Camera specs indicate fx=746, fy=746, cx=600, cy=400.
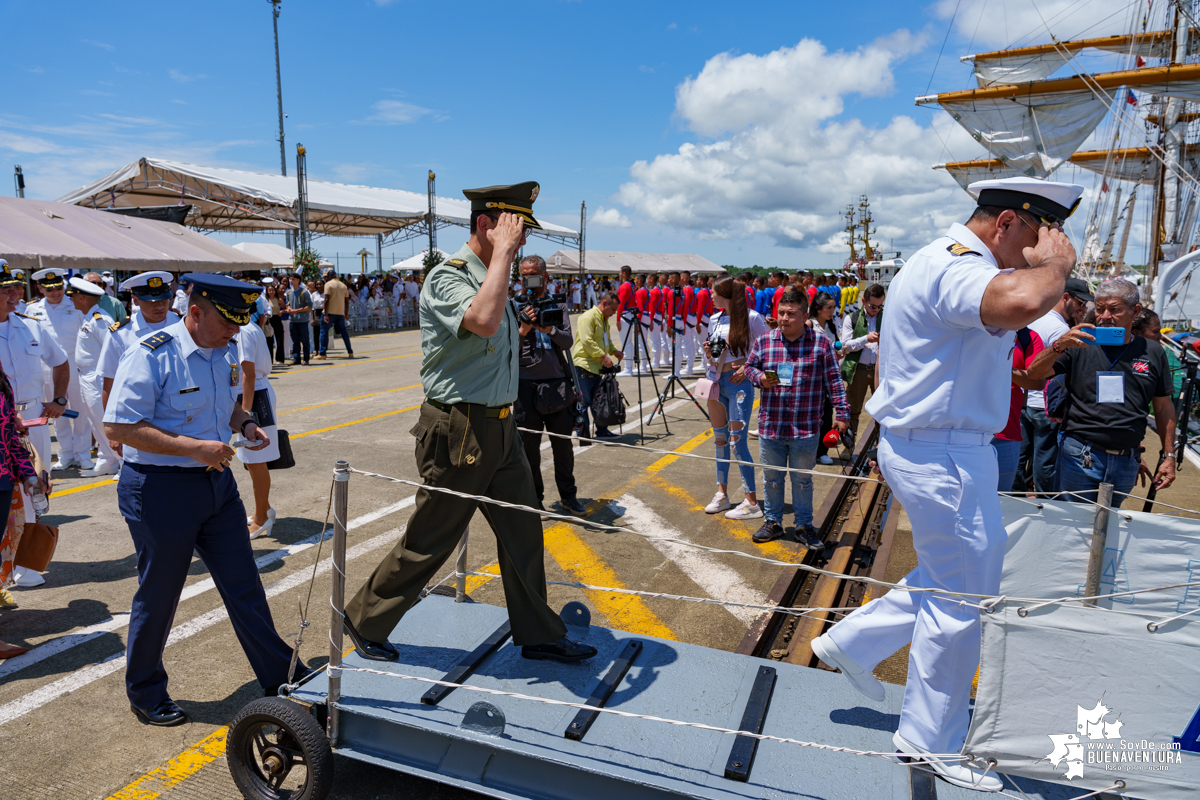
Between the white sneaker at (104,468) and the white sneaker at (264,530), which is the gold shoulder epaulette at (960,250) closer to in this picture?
the white sneaker at (264,530)

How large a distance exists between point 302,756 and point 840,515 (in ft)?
17.3

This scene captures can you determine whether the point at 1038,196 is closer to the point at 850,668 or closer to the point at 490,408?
the point at 850,668

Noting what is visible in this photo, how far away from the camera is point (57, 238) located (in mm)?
17344

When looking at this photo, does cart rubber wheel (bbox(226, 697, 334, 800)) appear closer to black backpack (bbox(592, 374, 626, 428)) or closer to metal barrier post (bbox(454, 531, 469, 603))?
metal barrier post (bbox(454, 531, 469, 603))

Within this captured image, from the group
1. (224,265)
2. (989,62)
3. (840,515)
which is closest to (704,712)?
(840,515)

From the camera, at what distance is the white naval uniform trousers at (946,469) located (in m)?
2.45

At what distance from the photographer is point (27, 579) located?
16.0 ft

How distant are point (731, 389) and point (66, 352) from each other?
687 centimetres

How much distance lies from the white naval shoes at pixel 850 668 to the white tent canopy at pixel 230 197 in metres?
19.0

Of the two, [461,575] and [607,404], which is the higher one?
[607,404]

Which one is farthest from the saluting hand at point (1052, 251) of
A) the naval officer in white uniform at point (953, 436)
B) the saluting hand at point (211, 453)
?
the saluting hand at point (211, 453)

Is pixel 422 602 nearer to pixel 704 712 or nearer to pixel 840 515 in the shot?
pixel 704 712

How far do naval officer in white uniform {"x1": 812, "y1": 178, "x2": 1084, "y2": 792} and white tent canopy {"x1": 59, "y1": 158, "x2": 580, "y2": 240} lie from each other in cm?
1904

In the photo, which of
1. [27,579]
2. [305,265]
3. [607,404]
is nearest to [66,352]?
[27,579]
